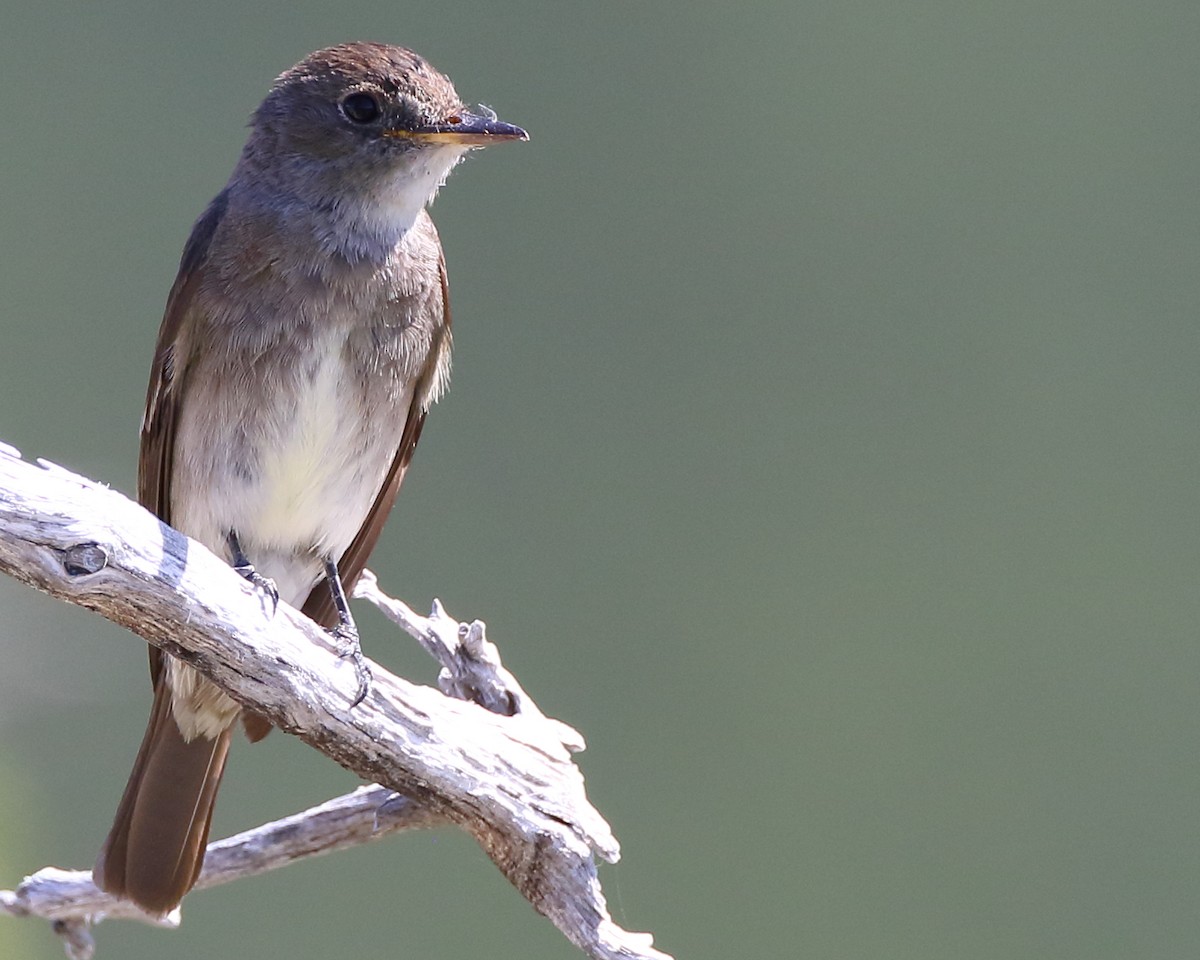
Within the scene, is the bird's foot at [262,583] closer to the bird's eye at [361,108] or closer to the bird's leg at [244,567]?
the bird's leg at [244,567]

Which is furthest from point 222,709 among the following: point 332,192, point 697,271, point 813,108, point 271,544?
point 813,108

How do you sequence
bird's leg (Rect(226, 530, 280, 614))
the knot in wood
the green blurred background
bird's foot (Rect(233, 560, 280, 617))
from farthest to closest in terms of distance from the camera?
the green blurred background → bird's leg (Rect(226, 530, 280, 614)) → bird's foot (Rect(233, 560, 280, 617)) → the knot in wood

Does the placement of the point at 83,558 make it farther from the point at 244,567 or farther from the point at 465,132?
the point at 465,132

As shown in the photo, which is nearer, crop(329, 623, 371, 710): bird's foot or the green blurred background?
crop(329, 623, 371, 710): bird's foot

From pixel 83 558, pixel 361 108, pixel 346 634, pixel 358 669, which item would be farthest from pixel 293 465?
pixel 83 558

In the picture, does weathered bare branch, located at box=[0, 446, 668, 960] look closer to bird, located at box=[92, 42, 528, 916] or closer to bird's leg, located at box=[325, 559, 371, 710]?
bird's leg, located at box=[325, 559, 371, 710]

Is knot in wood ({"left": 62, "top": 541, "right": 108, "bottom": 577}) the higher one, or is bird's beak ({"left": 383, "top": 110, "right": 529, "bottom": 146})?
bird's beak ({"left": 383, "top": 110, "right": 529, "bottom": 146})

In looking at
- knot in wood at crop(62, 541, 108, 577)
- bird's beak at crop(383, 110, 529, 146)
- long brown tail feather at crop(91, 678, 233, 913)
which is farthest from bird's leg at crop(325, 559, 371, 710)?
bird's beak at crop(383, 110, 529, 146)
